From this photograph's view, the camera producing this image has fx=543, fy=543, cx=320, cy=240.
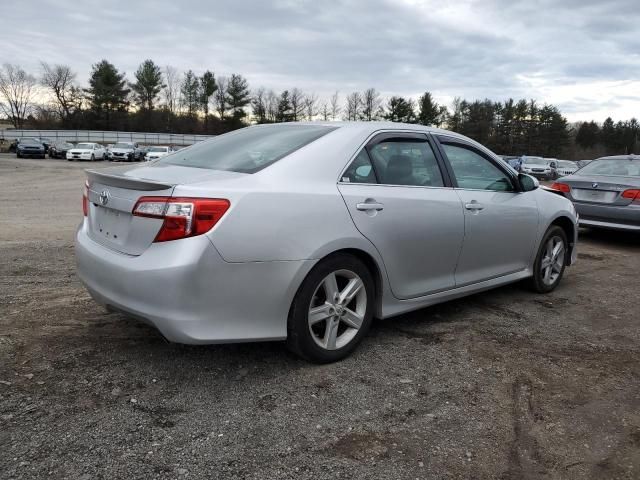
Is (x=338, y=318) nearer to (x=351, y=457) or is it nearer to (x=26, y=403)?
(x=351, y=457)

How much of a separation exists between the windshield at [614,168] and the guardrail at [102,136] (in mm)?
56764

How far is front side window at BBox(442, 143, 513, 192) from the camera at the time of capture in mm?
4305

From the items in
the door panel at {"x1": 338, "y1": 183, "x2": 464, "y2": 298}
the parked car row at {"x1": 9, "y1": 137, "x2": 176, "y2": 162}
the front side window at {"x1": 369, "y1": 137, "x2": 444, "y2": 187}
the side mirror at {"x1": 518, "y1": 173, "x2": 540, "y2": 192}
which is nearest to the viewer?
the door panel at {"x1": 338, "y1": 183, "x2": 464, "y2": 298}

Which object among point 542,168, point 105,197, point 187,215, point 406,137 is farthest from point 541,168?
point 187,215

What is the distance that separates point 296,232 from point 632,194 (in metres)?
7.13

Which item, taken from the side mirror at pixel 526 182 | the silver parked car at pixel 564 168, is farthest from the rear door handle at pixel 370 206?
the silver parked car at pixel 564 168

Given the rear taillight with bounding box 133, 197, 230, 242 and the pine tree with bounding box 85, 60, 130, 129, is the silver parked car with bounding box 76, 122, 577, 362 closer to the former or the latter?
the rear taillight with bounding box 133, 197, 230, 242

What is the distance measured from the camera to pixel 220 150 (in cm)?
378

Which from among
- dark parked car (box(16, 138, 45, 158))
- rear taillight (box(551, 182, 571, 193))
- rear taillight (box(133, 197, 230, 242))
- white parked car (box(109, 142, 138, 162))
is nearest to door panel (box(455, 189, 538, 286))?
rear taillight (box(133, 197, 230, 242))

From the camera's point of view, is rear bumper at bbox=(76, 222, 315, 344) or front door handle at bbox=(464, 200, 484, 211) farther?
front door handle at bbox=(464, 200, 484, 211)

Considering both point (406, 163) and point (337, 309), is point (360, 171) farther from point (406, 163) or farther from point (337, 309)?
point (337, 309)

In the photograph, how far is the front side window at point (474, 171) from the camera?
4305 mm

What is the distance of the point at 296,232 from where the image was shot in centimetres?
306

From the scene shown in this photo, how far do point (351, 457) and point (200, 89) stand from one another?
87.4 m
